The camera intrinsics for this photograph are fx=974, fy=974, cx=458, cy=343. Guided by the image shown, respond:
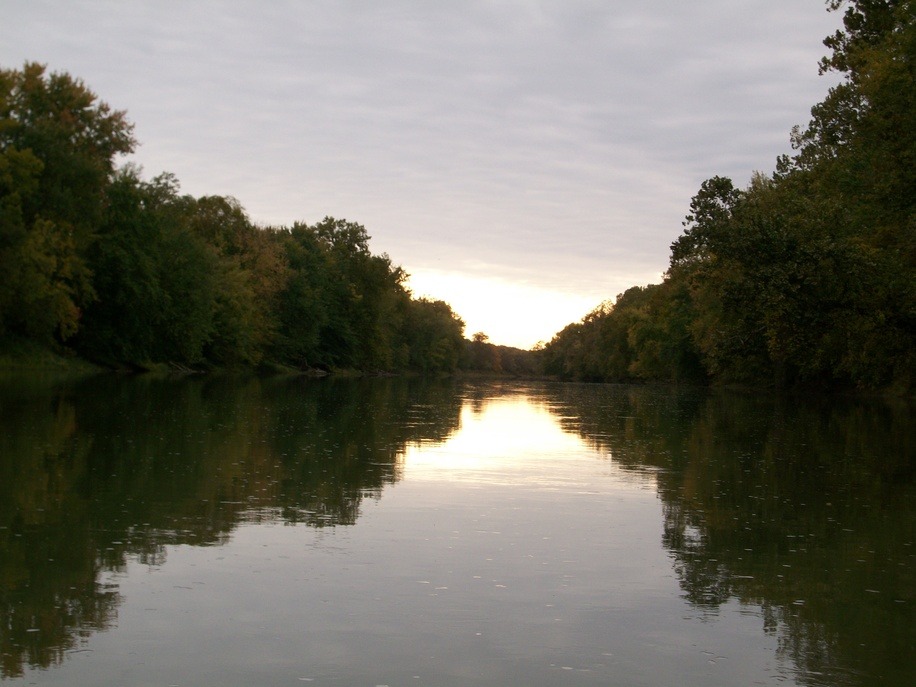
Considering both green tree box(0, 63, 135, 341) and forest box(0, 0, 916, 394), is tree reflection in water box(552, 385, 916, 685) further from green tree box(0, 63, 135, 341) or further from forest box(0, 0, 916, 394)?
green tree box(0, 63, 135, 341)

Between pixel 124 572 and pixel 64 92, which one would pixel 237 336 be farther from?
pixel 124 572

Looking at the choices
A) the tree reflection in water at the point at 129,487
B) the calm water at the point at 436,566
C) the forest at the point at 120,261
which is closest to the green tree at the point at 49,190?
the forest at the point at 120,261

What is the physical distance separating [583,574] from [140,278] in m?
→ 53.5

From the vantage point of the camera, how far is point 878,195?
3250 centimetres

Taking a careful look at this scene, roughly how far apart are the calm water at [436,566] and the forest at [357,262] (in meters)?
14.8

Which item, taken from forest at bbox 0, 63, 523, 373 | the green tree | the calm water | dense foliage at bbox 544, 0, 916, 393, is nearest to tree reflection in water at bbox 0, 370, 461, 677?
the calm water

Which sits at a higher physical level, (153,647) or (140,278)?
(140,278)

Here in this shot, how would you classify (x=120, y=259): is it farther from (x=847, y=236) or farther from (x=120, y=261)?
(x=847, y=236)

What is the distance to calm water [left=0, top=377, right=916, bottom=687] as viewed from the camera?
20.5ft

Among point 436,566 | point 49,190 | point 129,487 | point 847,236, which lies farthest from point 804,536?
point 49,190

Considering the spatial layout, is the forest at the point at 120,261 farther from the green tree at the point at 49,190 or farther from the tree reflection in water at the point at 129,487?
the tree reflection in water at the point at 129,487

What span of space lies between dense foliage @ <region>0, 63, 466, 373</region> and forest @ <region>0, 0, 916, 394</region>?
0.13 meters

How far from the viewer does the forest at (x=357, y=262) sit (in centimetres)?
3148

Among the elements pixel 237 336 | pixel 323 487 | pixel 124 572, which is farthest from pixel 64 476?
pixel 237 336
